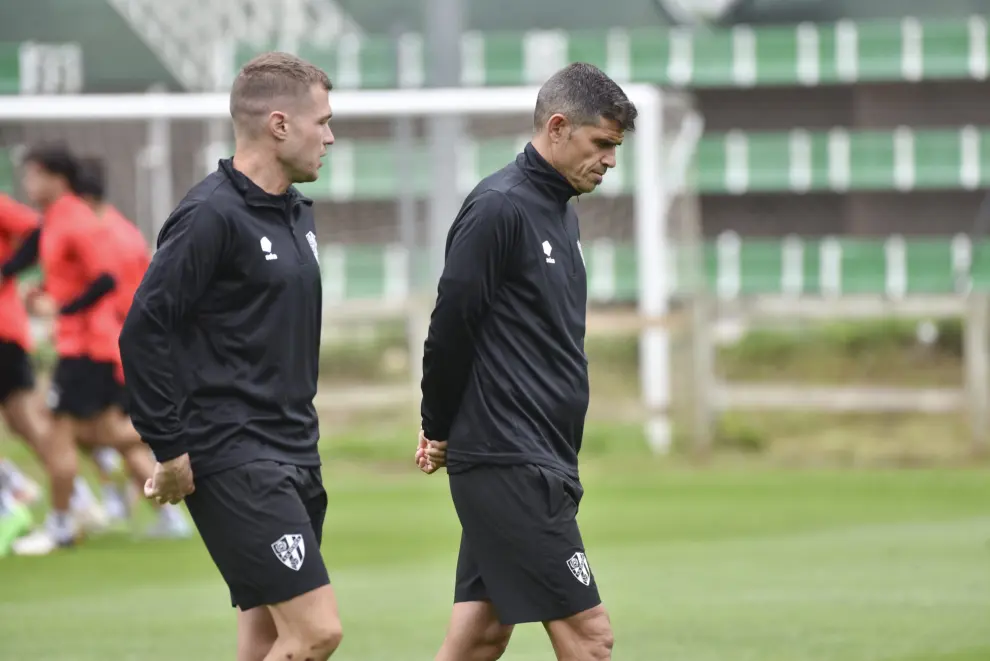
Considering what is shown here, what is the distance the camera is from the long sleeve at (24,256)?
11078 mm

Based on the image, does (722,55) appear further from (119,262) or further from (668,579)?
(668,579)

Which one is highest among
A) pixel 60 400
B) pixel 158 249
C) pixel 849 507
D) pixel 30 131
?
pixel 30 131

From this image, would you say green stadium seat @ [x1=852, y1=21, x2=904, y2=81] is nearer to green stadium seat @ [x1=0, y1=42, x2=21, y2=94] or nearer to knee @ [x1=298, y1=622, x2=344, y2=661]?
green stadium seat @ [x1=0, y1=42, x2=21, y2=94]

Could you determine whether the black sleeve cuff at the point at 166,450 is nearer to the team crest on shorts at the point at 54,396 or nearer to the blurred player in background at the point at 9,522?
the blurred player in background at the point at 9,522

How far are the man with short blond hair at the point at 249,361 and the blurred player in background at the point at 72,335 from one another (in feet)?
19.8

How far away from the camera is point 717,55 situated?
2525 centimetres

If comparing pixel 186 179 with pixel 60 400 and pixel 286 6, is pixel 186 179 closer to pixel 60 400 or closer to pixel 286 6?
pixel 60 400

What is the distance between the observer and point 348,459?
631 inches

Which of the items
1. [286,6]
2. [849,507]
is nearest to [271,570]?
[849,507]

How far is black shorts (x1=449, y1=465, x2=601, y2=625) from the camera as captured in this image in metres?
4.89

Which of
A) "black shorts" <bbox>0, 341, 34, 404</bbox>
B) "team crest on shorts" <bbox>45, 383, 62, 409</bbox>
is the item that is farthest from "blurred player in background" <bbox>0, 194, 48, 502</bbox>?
"team crest on shorts" <bbox>45, 383, 62, 409</bbox>

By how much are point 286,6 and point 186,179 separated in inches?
487

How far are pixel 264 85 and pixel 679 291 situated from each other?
507 inches

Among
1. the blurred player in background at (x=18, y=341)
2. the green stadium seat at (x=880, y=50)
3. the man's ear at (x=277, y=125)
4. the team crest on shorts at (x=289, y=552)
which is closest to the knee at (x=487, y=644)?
the team crest on shorts at (x=289, y=552)
